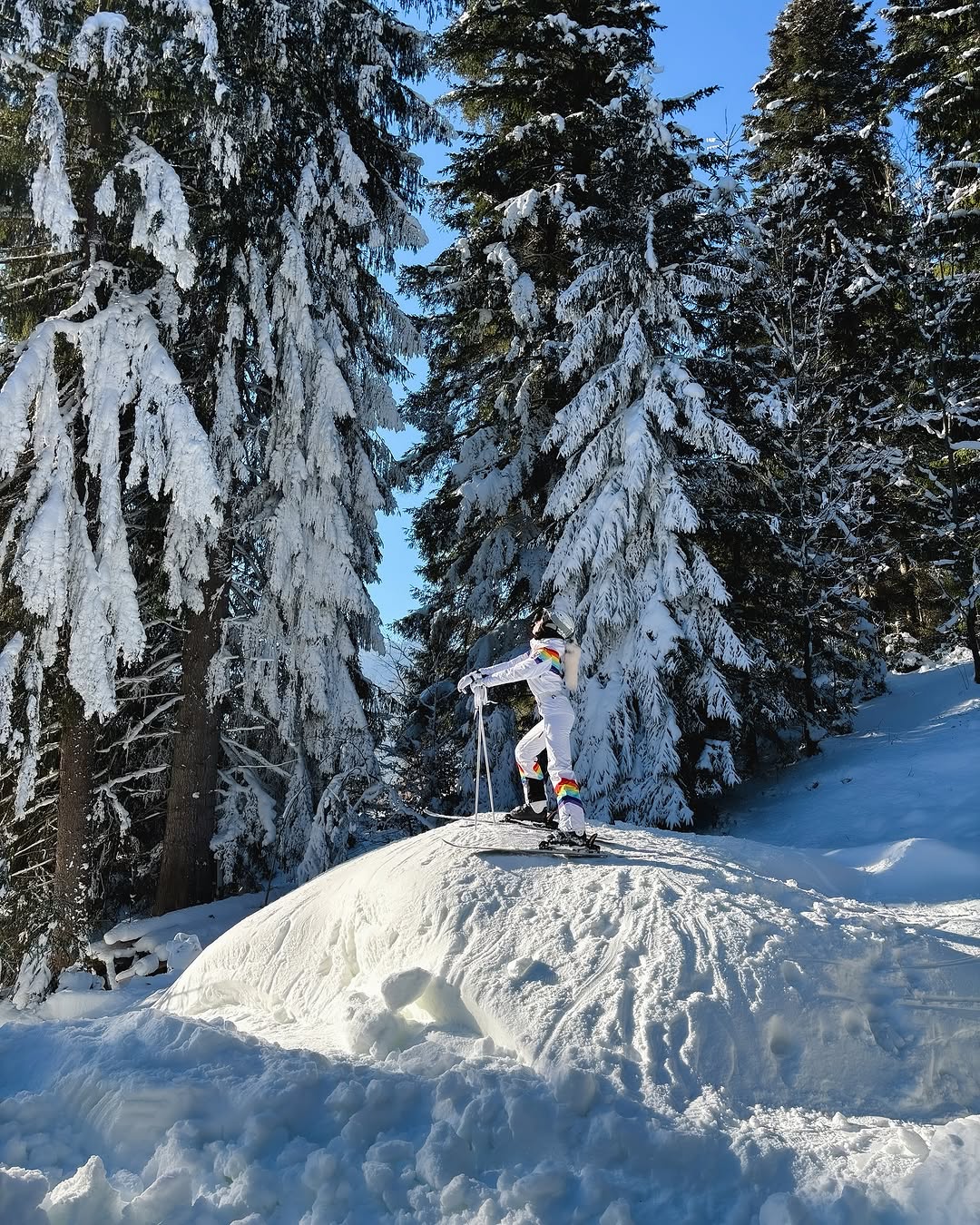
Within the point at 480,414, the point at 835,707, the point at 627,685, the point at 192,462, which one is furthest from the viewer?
the point at 480,414

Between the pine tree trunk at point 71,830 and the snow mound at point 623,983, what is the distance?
301 centimetres

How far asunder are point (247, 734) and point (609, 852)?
629cm

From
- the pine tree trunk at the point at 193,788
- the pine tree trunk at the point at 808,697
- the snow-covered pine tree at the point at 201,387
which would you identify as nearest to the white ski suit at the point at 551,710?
the snow-covered pine tree at the point at 201,387

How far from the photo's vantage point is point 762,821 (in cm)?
1141

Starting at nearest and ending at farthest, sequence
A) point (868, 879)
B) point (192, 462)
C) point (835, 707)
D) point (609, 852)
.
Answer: point (609, 852), point (868, 879), point (192, 462), point (835, 707)

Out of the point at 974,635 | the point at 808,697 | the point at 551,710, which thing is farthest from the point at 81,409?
the point at 974,635

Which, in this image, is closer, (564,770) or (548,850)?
(548,850)

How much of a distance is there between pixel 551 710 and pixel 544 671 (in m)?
0.32

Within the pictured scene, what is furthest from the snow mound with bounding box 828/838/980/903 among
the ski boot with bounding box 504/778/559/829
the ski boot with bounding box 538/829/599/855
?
the ski boot with bounding box 504/778/559/829

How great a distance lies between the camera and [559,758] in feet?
22.5

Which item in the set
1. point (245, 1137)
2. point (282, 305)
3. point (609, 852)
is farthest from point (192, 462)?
point (245, 1137)

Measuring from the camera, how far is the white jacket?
697cm

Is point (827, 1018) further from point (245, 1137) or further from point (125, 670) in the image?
point (125, 670)

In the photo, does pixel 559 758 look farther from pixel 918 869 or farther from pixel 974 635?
pixel 974 635
